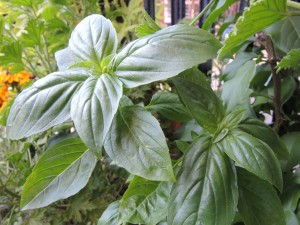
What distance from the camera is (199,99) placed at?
1.18 ft

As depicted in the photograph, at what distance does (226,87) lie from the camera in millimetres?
521

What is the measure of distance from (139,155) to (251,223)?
15 centimetres

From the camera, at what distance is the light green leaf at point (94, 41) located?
0.38 metres

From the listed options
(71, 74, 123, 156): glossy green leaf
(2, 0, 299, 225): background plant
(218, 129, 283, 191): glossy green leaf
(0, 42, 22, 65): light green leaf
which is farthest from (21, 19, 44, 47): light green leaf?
(218, 129, 283, 191): glossy green leaf

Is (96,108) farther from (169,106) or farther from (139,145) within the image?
(169,106)

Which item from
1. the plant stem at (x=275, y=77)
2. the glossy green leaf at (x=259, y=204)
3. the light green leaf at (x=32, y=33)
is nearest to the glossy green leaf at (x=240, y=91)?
the plant stem at (x=275, y=77)

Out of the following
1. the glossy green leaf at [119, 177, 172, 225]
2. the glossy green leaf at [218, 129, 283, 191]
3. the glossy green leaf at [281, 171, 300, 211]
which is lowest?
the glossy green leaf at [281, 171, 300, 211]

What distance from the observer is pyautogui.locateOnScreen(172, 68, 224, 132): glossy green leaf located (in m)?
0.35

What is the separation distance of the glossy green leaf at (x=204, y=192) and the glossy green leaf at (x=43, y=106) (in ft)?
0.43

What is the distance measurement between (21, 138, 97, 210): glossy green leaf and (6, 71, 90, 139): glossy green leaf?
80mm

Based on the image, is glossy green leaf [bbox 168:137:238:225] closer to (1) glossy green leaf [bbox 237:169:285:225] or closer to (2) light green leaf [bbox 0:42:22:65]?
(1) glossy green leaf [bbox 237:169:285:225]

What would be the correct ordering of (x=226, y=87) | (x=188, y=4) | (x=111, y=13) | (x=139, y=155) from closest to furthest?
(x=139, y=155) → (x=226, y=87) → (x=111, y=13) → (x=188, y=4)

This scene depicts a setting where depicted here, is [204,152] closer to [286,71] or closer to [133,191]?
[133,191]

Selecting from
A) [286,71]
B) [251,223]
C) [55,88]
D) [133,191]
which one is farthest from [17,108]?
[286,71]
